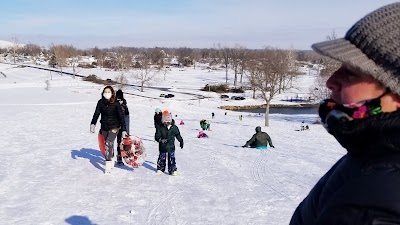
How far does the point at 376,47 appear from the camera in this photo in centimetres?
122

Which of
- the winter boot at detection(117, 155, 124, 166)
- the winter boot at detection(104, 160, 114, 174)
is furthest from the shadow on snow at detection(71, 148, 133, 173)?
the winter boot at detection(104, 160, 114, 174)

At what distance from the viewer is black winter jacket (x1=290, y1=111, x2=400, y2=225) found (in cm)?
114

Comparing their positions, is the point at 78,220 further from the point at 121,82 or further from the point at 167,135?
the point at 121,82

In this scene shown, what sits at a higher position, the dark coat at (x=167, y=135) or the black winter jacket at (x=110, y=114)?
the black winter jacket at (x=110, y=114)

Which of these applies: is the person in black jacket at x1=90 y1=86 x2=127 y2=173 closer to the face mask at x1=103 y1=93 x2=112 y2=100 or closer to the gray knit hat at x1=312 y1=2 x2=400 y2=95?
the face mask at x1=103 y1=93 x2=112 y2=100

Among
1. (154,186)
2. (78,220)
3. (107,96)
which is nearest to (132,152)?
(107,96)

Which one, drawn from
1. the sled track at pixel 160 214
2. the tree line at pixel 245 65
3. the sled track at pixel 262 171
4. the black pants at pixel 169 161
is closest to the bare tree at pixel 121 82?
the tree line at pixel 245 65

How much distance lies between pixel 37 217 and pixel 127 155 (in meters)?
3.73

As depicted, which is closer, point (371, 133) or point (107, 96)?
point (371, 133)

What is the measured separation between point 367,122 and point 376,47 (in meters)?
0.22

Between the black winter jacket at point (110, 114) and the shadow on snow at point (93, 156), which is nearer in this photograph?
the black winter jacket at point (110, 114)

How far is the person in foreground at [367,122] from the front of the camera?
116 centimetres

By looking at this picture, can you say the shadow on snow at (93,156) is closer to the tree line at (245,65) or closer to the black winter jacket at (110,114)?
the black winter jacket at (110,114)

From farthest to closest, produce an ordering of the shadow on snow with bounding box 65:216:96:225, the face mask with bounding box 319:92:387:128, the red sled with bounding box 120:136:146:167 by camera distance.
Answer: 1. the red sled with bounding box 120:136:146:167
2. the shadow on snow with bounding box 65:216:96:225
3. the face mask with bounding box 319:92:387:128
